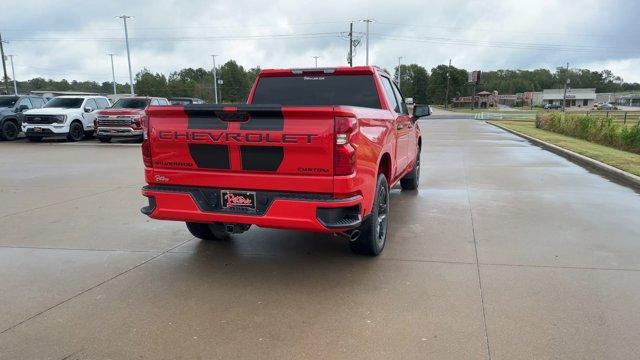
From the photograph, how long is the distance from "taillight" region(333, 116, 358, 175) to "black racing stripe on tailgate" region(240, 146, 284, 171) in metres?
0.46

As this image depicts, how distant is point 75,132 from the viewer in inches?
750

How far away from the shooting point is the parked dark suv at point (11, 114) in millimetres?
19500

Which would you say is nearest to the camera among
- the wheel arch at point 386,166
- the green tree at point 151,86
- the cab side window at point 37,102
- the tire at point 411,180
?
the wheel arch at point 386,166

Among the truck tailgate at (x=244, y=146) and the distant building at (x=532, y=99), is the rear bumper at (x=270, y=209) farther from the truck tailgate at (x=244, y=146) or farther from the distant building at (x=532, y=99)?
the distant building at (x=532, y=99)

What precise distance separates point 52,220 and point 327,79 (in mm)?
4170

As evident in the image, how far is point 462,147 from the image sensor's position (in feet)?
53.9

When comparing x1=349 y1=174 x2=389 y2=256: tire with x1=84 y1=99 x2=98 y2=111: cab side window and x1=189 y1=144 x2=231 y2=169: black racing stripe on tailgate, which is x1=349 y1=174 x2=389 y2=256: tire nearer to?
x1=189 y1=144 x2=231 y2=169: black racing stripe on tailgate

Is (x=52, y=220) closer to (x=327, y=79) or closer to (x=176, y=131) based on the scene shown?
(x=176, y=131)

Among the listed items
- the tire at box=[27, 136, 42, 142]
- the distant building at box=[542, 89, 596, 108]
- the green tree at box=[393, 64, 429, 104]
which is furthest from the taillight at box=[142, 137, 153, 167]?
the distant building at box=[542, 89, 596, 108]

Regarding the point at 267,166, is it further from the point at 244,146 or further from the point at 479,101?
the point at 479,101

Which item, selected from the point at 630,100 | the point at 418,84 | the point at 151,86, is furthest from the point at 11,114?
the point at 630,100

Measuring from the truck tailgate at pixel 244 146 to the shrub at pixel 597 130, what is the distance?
48.2ft

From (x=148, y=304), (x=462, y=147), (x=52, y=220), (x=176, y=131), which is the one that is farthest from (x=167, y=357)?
(x=462, y=147)

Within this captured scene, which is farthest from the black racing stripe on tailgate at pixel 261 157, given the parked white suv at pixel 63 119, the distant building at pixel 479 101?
the distant building at pixel 479 101
